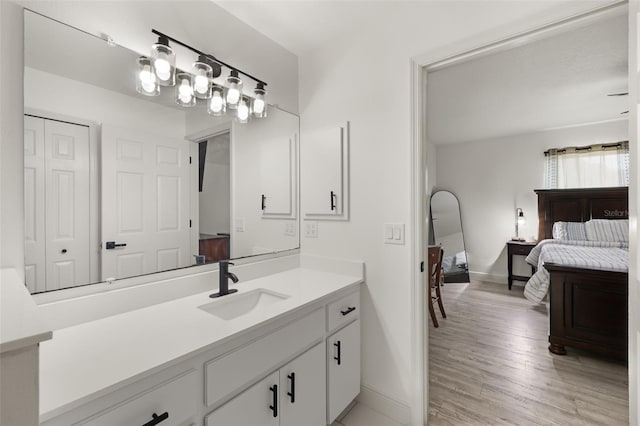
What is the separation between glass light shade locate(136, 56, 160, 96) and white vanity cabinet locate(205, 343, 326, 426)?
144 cm

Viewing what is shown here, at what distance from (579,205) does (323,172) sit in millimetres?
4312

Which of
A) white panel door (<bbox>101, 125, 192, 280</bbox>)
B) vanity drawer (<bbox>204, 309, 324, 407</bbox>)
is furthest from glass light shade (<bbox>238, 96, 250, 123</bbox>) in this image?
vanity drawer (<bbox>204, 309, 324, 407</bbox>)

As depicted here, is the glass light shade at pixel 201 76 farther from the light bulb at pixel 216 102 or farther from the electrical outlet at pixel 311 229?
the electrical outlet at pixel 311 229

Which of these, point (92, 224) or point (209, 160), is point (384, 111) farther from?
point (92, 224)

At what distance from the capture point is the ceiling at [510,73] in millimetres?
1726

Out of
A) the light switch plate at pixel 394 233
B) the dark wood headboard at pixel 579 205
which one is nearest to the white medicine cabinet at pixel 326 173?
the light switch plate at pixel 394 233

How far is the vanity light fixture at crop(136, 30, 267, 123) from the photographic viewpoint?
1.36 m

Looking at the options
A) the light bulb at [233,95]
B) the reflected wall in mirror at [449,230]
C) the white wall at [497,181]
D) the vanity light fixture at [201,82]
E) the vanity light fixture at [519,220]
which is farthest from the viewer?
the reflected wall in mirror at [449,230]

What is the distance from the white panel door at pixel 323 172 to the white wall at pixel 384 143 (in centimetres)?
9

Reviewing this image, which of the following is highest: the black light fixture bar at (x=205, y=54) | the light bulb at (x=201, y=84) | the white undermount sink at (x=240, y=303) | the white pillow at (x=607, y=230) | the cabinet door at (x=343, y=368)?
the black light fixture bar at (x=205, y=54)

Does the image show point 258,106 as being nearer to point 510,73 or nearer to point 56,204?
point 56,204

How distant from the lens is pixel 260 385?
115cm

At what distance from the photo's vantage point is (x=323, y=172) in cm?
200

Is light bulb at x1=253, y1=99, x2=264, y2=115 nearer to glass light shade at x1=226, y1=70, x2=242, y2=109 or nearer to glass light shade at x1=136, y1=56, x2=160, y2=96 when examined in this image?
glass light shade at x1=226, y1=70, x2=242, y2=109
